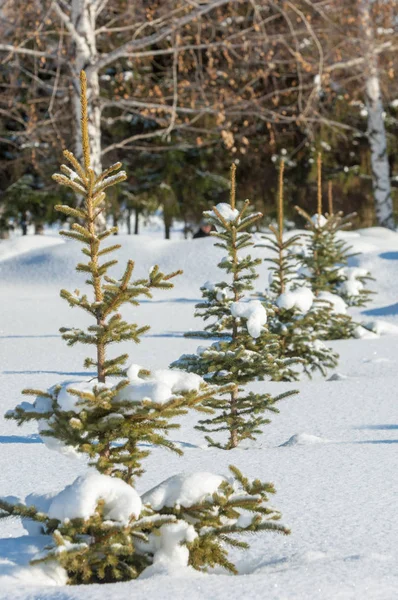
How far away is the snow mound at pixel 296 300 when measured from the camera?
6762 millimetres

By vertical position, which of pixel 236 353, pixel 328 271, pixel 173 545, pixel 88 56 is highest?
pixel 88 56

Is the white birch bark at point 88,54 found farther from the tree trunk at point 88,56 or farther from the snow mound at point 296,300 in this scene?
the snow mound at point 296,300

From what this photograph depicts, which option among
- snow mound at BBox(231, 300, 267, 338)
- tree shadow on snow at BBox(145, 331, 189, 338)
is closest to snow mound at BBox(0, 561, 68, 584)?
snow mound at BBox(231, 300, 267, 338)

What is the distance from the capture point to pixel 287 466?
4102 millimetres

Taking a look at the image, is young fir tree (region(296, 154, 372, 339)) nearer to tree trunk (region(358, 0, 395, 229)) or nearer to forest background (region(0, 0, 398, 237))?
tree trunk (region(358, 0, 395, 229))

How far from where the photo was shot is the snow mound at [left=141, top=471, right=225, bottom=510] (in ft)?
9.21

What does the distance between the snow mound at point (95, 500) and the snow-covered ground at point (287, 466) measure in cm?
20

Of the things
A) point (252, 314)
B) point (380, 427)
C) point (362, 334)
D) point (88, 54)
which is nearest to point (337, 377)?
point (380, 427)

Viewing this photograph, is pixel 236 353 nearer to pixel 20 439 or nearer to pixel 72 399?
pixel 20 439

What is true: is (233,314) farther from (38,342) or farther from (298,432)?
(38,342)

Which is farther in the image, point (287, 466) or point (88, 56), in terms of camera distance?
point (88, 56)

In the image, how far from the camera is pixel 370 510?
3.36 metres

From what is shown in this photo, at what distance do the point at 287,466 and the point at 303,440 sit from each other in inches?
24.6

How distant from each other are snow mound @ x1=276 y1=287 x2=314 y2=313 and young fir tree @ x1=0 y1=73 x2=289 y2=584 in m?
3.90
